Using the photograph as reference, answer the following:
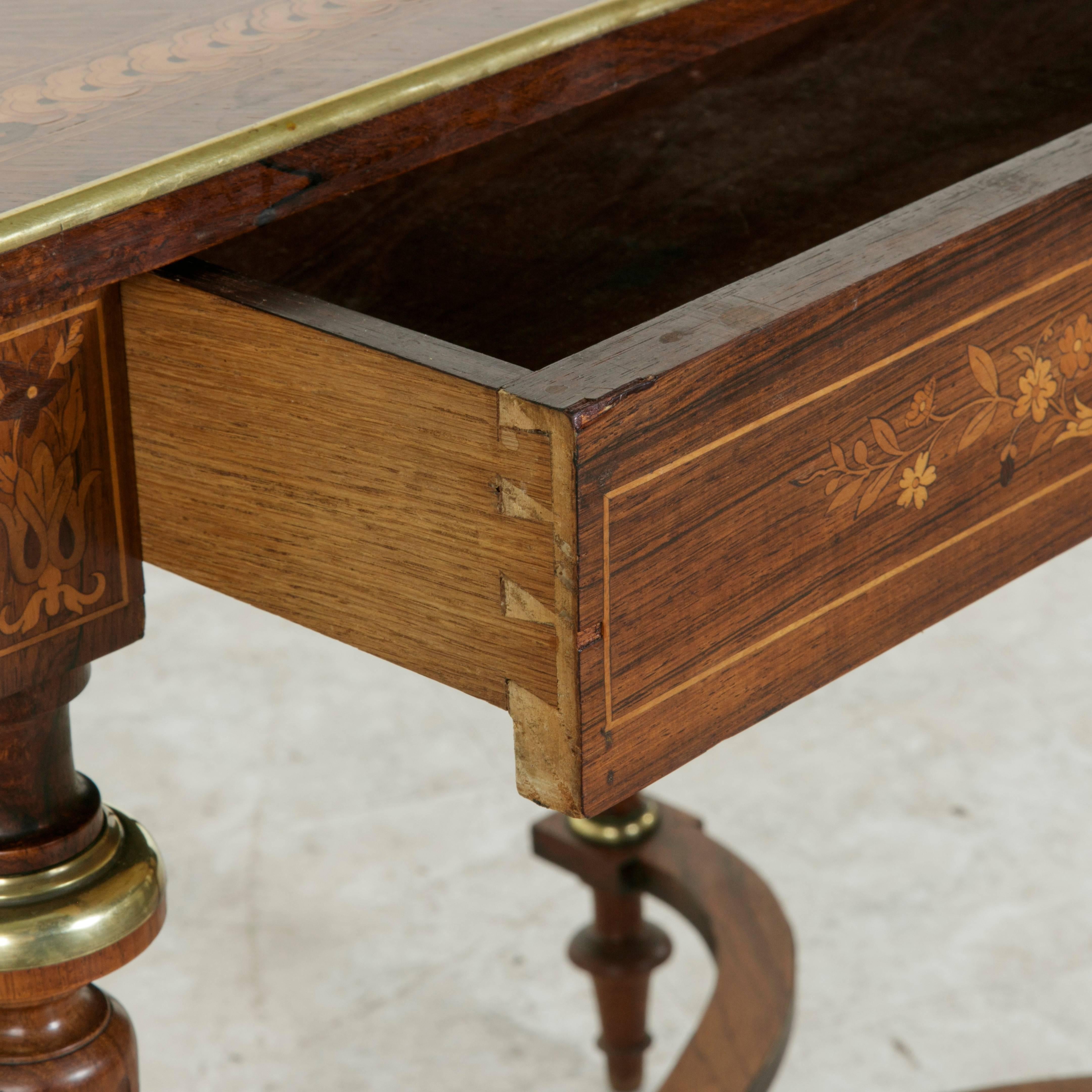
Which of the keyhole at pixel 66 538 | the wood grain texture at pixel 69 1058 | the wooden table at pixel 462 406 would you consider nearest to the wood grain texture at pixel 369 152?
the wooden table at pixel 462 406

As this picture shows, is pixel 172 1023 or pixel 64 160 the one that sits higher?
pixel 64 160

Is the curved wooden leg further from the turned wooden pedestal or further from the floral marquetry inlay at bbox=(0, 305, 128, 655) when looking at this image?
the floral marquetry inlay at bbox=(0, 305, 128, 655)

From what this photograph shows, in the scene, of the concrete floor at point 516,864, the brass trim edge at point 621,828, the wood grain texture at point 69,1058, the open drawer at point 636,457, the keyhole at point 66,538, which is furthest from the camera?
the concrete floor at point 516,864

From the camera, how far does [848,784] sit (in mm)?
2025

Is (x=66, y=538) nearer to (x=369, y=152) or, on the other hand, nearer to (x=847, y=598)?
(x=369, y=152)

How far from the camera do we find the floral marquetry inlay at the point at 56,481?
74cm

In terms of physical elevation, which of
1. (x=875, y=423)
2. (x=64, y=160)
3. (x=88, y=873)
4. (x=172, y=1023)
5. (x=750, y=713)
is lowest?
(x=172, y=1023)

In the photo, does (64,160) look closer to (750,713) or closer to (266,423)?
(266,423)

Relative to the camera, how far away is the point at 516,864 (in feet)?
6.38

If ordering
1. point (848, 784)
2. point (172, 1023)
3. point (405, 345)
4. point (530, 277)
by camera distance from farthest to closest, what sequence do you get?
point (848, 784) < point (172, 1023) < point (530, 277) < point (405, 345)

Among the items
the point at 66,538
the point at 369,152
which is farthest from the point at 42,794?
the point at 369,152

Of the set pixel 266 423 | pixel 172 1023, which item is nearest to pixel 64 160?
pixel 266 423

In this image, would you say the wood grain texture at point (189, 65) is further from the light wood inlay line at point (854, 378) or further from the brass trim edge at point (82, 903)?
the brass trim edge at point (82, 903)

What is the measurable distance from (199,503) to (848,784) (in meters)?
1.33
